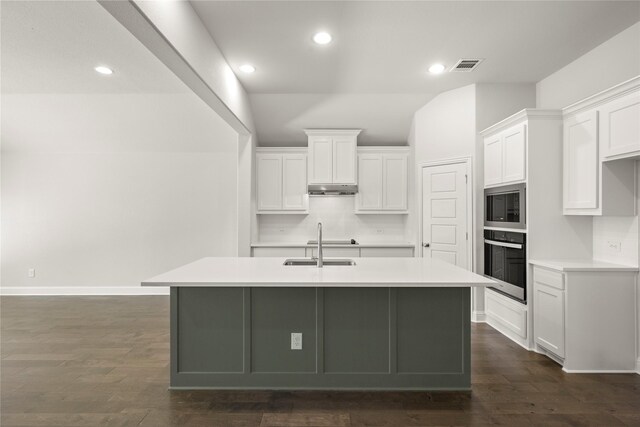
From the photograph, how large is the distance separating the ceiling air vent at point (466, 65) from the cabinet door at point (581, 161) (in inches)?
43.9

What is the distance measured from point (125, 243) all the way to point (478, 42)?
18.9 ft

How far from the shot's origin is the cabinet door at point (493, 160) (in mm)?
3936

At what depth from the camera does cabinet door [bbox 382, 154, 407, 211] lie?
5.66 metres

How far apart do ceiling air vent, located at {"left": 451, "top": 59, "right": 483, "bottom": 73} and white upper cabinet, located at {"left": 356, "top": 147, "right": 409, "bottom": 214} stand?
1.78 m

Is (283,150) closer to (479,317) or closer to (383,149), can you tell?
(383,149)

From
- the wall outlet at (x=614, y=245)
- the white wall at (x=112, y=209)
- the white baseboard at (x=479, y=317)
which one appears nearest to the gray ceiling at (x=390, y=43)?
the white wall at (x=112, y=209)

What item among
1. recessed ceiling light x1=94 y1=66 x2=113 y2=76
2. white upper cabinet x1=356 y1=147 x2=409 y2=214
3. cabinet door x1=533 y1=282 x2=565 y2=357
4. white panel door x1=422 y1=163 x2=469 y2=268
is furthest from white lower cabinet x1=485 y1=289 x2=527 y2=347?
recessed ceiling light x1=94 y1=66 x2=113 y2=76

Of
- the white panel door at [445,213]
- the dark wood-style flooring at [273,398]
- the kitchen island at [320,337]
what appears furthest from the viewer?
the white panel door at [445,213]

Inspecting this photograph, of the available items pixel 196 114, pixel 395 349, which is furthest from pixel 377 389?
pixel 196 114

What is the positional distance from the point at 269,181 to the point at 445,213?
2.76 meters

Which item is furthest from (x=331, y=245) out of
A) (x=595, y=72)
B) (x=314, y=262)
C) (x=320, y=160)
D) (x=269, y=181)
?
(x=595, y=72)

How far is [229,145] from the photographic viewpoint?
5711 mm

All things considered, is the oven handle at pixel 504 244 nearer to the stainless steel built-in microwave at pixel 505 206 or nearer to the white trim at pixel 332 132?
the stainless steel built-in microwave at pixel 505 206

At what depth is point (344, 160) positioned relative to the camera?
5.52 meters
